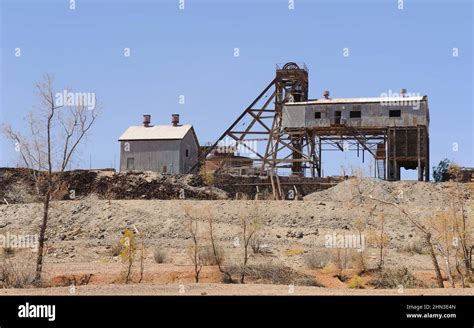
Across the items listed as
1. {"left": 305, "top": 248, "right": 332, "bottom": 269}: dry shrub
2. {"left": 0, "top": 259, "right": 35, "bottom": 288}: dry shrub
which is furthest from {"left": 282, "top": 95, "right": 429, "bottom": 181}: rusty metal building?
{"left": 0, "top": 259, "right": 35, "bottom": 288}: dry shrub

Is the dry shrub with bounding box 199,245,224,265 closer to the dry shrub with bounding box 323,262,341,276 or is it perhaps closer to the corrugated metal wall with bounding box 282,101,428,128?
the dry shrub with bounding box 323,262,341,276

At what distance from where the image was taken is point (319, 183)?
49156 millimetres

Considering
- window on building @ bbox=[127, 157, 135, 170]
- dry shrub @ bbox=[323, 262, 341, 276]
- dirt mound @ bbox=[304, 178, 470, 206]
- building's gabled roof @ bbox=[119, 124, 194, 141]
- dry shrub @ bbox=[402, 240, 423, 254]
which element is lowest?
dry shrub @ bbox=[323, 262, 341, 276]

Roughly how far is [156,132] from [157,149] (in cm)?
171

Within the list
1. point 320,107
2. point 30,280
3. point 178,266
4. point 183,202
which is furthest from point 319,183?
point 30,280

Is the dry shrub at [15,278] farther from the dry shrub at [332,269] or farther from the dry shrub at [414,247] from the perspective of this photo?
the dry shrub at [414,247]

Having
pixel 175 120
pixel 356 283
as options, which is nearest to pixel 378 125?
pixel 175 120

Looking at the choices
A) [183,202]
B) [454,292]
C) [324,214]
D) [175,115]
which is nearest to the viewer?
[454,292]

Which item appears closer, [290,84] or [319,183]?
[319,183]

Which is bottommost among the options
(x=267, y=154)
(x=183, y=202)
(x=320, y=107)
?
(x=183, y=202)

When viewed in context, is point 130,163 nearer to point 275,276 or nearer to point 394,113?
point 394,113

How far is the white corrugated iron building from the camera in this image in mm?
54219
